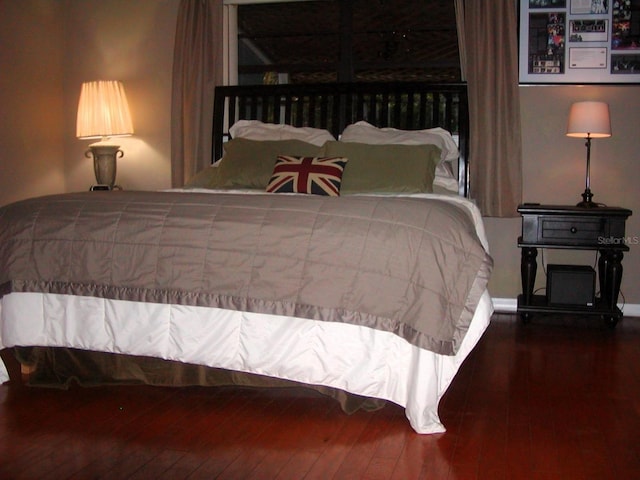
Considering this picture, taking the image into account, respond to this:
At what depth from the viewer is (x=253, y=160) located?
368 cm

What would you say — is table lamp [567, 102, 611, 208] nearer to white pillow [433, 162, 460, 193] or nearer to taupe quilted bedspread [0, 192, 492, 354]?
white pillow [433, 162, 460, 193]

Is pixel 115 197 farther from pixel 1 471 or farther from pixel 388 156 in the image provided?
pixel 388 156

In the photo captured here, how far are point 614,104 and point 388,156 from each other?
1.58 metres

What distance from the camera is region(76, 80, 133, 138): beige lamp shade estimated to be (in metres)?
4.54

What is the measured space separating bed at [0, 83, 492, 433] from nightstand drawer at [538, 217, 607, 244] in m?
1.36

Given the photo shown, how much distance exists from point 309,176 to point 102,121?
1.99m

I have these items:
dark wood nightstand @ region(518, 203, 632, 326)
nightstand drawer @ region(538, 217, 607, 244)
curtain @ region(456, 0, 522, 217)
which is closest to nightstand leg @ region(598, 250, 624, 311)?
dark wood nightstand @ region(518, 203, 632, 326)

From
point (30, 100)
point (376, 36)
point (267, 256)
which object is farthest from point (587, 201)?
point (30, 100)

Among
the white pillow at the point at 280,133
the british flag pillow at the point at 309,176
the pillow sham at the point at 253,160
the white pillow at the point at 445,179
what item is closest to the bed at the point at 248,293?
the british flag pillow at the point at 309,176

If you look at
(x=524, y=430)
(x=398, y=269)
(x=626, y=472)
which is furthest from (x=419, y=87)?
(x=626, y=472)

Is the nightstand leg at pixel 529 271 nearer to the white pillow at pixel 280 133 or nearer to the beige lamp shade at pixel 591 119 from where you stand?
the beige lamp shade at pixel 591 119

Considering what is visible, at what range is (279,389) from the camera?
258cm

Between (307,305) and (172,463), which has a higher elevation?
(307,305)

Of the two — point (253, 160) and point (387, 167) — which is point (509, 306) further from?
point (253, 160)
